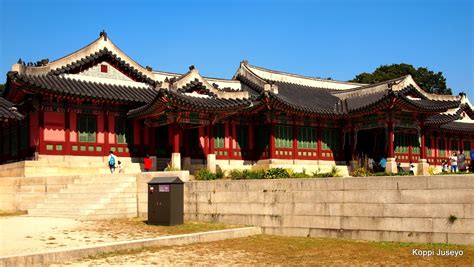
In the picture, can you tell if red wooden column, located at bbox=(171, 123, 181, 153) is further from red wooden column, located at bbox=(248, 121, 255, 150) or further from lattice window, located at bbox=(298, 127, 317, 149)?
lattice window, located at bbox=(298, 127, 317, 149)

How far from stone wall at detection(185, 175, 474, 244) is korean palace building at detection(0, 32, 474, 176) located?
29.7 ft

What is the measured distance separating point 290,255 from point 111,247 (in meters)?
4.83

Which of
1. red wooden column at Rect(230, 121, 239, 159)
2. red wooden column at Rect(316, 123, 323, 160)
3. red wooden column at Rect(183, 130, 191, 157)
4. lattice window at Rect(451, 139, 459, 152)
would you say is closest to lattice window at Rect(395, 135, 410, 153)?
red wooden column at Rect(316, 123, 323, 160)

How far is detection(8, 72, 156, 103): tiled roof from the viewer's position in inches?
1117

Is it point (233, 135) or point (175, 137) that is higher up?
point (233, 135)

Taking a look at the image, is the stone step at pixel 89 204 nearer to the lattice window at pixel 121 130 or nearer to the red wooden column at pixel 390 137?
the lattice window at pixel 121 130

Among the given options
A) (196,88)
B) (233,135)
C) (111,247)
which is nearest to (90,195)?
(111,247)

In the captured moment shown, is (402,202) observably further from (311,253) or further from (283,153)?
(283,153)

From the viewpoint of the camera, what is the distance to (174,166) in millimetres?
28938

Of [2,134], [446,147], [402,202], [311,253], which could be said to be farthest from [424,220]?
[446,147]

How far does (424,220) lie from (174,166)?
16.1m

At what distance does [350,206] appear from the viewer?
686 inches

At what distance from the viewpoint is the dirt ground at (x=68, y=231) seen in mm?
14668

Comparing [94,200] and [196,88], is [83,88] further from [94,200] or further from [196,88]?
[94,200]
